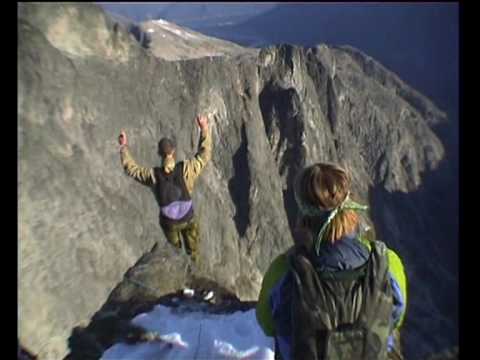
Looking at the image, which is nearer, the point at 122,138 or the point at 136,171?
the point at 136,171

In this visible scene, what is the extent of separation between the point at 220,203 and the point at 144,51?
1381mm

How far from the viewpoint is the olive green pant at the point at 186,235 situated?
4355 mm

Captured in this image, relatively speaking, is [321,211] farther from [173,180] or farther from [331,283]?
[173,180]

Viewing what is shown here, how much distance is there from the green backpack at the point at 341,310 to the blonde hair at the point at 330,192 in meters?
0.14

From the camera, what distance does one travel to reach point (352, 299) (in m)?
2.22

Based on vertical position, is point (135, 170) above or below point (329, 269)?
above

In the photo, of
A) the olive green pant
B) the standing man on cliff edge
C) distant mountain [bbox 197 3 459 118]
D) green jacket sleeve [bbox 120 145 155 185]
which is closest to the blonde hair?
the standing man on cliff edge

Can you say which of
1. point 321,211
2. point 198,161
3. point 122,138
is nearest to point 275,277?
point 321,211

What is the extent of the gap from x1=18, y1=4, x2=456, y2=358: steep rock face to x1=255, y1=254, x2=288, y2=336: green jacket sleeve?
184 cm

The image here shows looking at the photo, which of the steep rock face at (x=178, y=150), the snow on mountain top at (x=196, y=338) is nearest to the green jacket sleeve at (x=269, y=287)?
the snow on mountain top at (x=196, y=338)

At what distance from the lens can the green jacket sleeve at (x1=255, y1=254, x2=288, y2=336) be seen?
87.9 inches

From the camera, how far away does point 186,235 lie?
4.41m

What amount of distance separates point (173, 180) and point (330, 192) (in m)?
2.21
